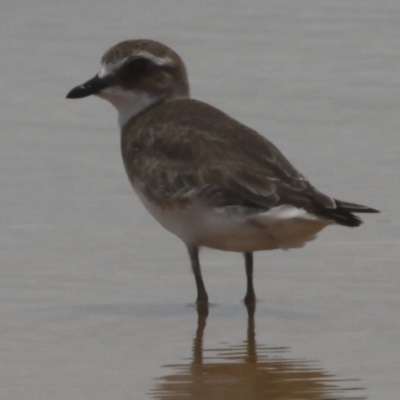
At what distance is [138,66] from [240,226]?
1669 millimetres

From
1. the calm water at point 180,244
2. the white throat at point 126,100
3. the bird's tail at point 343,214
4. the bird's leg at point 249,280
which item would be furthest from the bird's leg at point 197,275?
the white throat at point 126,100

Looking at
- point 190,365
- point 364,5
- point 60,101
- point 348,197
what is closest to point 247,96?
point 60,101

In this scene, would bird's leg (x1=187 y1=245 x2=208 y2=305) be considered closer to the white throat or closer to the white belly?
the white belly

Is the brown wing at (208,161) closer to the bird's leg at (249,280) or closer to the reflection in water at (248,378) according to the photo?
the bird's leg at (249,280)

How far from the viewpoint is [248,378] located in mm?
7832

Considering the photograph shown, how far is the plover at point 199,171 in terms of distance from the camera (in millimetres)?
8758

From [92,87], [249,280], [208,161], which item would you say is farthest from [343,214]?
[92,87]

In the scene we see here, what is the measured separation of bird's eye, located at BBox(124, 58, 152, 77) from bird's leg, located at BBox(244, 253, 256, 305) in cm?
149

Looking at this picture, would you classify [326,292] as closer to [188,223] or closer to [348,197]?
[188,223]

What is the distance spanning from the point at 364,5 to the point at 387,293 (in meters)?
8.13

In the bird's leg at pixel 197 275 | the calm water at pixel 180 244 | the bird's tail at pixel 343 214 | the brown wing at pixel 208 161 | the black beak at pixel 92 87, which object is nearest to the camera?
the calm water at pixel 180 244

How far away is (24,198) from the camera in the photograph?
11.2 meters

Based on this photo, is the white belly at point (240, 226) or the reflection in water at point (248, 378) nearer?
the reflection in water at point (248, 378)

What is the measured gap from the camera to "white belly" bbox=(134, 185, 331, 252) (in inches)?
342
